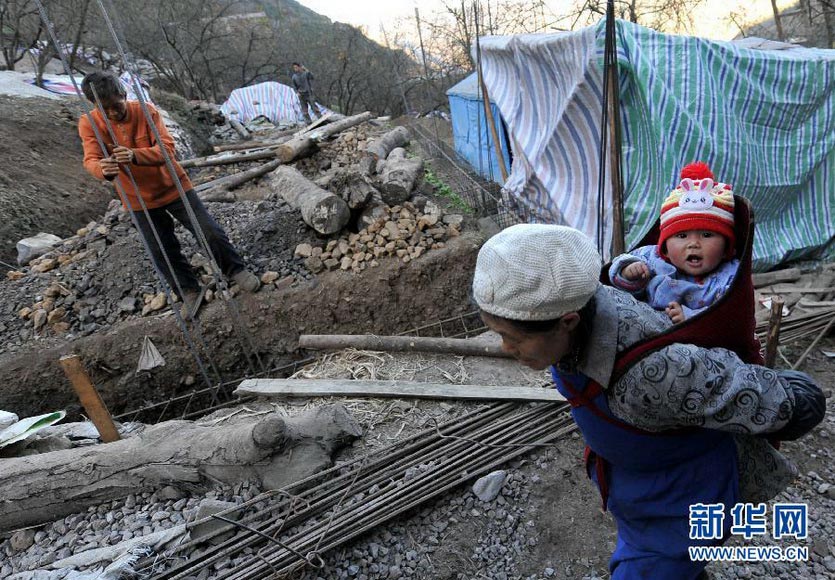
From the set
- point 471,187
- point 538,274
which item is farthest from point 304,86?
point 538,274

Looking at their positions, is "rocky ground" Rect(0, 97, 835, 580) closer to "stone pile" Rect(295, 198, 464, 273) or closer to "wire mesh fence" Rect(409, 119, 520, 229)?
"stone pile" Rect(295, 198, 464, 273)

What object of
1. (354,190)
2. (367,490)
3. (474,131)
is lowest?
(367,490)

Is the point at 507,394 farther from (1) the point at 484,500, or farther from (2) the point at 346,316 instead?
(2) the point at 346,316

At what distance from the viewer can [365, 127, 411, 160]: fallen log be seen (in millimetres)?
7994

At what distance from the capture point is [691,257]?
1.27m

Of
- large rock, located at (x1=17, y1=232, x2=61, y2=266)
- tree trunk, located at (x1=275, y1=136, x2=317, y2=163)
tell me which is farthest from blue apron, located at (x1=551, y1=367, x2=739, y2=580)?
tree trunk, located at (x1=275, y1=136, x2=317, y2=163)

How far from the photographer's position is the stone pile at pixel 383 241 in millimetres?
4996

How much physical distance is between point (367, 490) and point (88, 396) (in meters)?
1.82

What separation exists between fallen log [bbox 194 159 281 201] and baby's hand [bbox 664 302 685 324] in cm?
704

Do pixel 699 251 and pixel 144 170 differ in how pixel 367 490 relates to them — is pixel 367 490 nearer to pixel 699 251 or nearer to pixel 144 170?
pixel 699 251

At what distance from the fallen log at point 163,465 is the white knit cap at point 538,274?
1.90m

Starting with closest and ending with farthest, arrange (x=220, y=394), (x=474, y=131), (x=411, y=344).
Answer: (x=411, y=344)
(x=220, y=394)
(x=474, y=131)

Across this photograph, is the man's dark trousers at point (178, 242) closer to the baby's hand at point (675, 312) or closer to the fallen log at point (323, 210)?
the fallen log at point (323, 210)

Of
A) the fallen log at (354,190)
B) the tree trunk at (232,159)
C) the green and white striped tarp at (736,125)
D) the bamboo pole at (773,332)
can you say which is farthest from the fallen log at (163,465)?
the tree trunk at (232,159)
